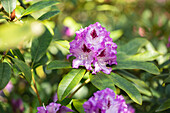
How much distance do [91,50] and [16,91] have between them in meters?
1.27

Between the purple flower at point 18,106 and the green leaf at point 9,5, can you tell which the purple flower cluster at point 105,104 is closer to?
the green leaf at point 9,5

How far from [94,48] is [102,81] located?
0.48 ft

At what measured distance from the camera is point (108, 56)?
2.95ft

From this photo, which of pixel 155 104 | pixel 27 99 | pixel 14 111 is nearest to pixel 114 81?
pixel 155 104

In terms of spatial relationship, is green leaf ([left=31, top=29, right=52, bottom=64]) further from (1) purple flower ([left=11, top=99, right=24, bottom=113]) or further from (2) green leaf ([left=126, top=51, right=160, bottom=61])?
(1) purple flower ([left=11, top=99, right=24, bottom=113])

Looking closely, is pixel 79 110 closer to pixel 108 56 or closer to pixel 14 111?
pixel 108 56

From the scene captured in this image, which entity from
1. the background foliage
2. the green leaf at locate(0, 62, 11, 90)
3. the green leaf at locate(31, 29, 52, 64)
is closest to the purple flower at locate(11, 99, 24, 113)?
the background foliage

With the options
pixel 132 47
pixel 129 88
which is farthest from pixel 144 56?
pixel 129 88

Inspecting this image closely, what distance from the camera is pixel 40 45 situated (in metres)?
1.04

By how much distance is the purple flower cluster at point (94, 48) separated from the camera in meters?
0.87

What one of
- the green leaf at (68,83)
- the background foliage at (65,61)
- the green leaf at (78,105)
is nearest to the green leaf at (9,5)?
the background foliage at (65,61)

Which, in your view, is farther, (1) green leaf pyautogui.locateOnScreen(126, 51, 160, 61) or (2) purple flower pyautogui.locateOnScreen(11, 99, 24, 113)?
(2) purple flower pyautogui.locateOnScreen(11, 99, 24, 113)

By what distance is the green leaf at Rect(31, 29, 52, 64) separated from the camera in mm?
1024

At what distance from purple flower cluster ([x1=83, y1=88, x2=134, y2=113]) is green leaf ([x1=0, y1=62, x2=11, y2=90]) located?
0.32 m
